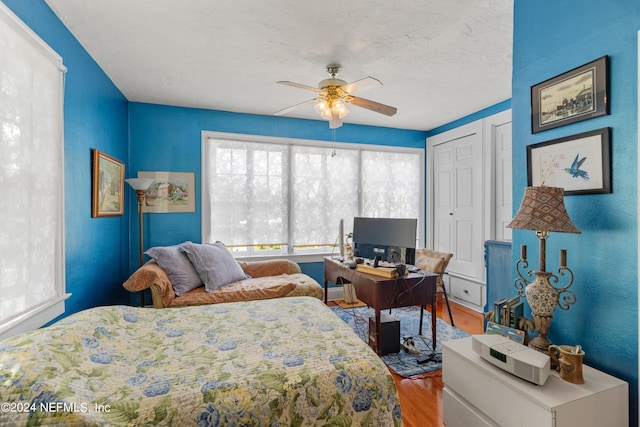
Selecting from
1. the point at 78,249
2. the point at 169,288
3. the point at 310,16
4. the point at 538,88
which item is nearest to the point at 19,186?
the point at 78,249

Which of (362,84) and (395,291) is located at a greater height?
(362,84)

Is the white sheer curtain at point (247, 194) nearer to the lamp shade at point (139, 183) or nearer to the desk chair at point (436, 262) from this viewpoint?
the lamp shade at point (139, 183)

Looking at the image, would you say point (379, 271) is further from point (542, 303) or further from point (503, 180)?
point (503, 180)

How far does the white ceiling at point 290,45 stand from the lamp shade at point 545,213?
4.23ft

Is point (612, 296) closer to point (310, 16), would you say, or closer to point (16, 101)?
point (310, 16)

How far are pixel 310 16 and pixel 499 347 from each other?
220 cm

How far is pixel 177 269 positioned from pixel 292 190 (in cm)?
187

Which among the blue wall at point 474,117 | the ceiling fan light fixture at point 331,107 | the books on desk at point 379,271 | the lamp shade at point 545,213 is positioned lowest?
the books on desk at point 379,271

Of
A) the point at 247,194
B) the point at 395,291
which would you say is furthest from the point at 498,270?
the point at 247,194

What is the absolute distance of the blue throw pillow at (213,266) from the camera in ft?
9.59

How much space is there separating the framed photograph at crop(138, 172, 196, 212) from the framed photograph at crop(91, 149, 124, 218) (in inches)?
15.0

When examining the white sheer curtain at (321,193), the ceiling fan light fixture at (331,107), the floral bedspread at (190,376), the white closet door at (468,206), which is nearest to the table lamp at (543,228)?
the floral bedspread at (190,376)

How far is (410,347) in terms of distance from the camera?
2.76 m

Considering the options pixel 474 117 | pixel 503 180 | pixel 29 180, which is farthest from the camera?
pixel 474 117
